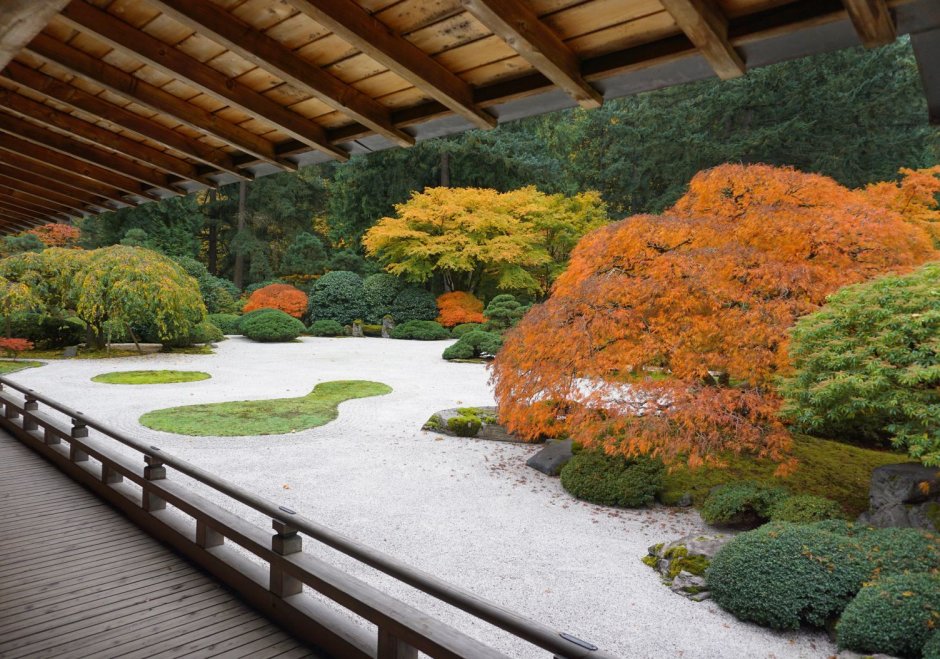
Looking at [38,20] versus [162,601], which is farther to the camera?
[162,601]

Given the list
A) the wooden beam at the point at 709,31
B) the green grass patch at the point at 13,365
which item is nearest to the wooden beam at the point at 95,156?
the wooden beam at the point at 709,31

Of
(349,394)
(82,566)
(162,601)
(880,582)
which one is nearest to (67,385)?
(349,394)

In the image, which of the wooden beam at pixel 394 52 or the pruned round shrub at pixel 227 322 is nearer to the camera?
the wooden beam at pixel 394 52

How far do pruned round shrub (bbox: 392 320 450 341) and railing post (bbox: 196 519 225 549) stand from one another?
54.1 ft

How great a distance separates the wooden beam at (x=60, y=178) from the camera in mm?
3311

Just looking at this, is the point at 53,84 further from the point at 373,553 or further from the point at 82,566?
the point at 82,566

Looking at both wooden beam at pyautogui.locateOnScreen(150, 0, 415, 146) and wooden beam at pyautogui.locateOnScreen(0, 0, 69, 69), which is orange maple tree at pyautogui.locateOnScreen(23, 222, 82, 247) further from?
wooden beam at pyautogui.locateOnScreen(0, 0, 69, 69)

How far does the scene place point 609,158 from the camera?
846 inches

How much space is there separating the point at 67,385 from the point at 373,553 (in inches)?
413

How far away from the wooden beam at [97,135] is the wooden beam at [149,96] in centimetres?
65

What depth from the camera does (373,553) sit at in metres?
2.18

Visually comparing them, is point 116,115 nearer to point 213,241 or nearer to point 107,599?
point 107,599

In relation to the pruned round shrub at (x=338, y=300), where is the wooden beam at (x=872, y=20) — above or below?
above

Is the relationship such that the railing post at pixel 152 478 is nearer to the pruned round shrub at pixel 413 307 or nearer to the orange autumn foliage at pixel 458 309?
the orange autumn foliage at pixel 458 309
